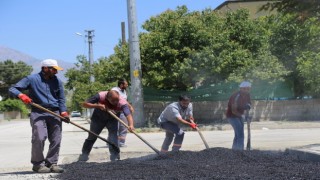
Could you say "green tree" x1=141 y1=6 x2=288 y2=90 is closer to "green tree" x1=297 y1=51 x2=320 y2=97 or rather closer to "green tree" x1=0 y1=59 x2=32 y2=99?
"green tree" x1=297 y1=51 x2=320 y2=97

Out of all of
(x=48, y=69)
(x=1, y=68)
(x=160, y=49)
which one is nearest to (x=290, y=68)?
(x=160, y=49)

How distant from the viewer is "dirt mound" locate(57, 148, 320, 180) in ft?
20.2

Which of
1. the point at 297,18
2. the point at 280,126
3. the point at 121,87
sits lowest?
the point at 280,126

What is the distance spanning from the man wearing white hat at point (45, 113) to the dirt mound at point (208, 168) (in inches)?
15.5

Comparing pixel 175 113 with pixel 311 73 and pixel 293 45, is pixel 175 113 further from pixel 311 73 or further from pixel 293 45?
pixel 293 45

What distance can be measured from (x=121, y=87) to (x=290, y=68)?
556 inches

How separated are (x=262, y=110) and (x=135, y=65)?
6.20m

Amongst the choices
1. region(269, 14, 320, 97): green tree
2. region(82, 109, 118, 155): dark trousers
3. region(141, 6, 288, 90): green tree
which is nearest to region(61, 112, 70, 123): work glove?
region(82, 109, 118, 155): dark trousers

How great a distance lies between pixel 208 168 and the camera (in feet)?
22.0

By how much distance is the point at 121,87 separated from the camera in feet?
38.5

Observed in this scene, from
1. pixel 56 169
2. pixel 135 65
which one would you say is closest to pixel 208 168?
pixel 56 169

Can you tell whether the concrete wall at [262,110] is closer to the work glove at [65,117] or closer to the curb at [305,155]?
the curb at [305,155]

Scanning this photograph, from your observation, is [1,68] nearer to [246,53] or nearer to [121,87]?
[246,53]

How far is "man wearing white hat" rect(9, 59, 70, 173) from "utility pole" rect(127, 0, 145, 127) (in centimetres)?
1271
